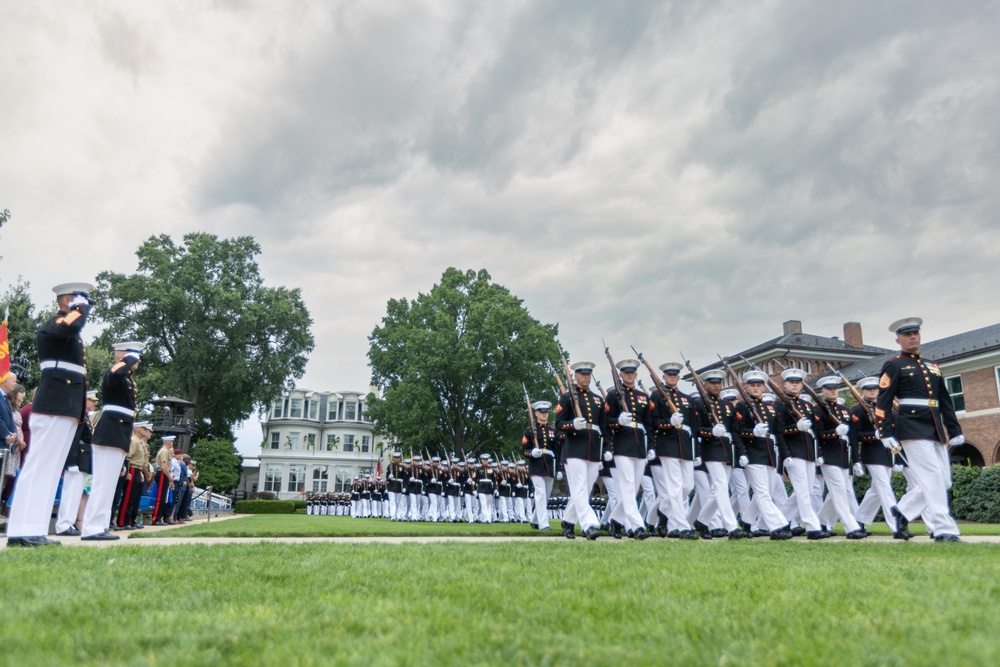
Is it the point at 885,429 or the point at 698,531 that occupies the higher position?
the point at 885,429

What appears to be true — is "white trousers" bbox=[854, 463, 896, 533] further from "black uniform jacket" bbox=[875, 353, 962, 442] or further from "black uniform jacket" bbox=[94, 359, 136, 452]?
"black uniform jacket" bbox=[94, 359, 136, 452]

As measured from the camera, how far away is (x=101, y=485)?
8656 millimetres

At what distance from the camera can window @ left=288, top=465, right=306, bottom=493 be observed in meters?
71.7

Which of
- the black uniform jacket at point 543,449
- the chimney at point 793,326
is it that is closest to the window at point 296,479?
the chimney at point 793,326

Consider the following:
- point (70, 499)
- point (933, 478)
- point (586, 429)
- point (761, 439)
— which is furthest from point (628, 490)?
point (70, 499)

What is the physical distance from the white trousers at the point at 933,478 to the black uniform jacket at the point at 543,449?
8251mm

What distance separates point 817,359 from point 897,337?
43340 millimetres

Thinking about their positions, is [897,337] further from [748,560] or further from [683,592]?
[683,592]

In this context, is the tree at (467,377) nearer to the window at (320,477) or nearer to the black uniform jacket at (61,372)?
the black uniform jacket at (61,372)

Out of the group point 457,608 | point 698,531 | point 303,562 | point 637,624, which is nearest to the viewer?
point 637,624

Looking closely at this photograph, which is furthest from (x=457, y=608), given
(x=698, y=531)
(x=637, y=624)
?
(x=698, y=531)

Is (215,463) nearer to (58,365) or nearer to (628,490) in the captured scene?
(628,490)

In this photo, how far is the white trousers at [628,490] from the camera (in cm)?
1006

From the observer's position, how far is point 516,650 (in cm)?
262
